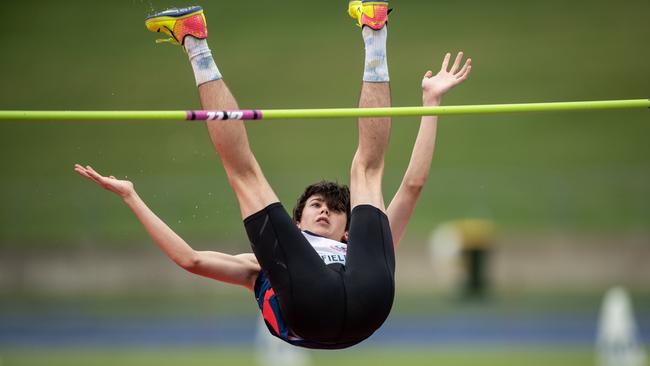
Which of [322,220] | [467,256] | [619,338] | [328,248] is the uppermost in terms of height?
[467,256]

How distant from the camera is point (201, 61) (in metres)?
5.57

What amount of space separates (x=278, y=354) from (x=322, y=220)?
6.16 meters

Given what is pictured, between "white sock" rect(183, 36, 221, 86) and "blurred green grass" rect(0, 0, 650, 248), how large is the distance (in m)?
8.78

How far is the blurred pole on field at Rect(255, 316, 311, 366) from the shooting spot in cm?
1186

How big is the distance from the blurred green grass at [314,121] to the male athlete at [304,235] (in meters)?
8.76

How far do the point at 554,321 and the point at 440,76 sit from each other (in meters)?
9.92

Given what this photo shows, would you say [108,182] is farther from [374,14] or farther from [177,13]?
[374,14]

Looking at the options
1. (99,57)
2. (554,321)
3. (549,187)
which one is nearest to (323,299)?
(554,321)

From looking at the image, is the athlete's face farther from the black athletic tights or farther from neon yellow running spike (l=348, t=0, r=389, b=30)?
neon yellow running spike (l=348, t=0, r=389, b=30)

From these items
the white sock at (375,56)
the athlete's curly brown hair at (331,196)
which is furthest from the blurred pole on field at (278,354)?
the white sock at (375,56)

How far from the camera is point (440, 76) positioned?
6266 millimetres

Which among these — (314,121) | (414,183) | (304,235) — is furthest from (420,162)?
(314,121)

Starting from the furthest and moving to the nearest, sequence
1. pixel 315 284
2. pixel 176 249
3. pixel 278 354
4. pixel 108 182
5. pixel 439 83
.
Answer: pixel 278 354, pixel 439 83, pixel 176 249, pixel 108 182, pixel 315 284

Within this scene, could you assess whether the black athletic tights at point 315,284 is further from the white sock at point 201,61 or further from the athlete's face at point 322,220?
the white sock at point 201,61
